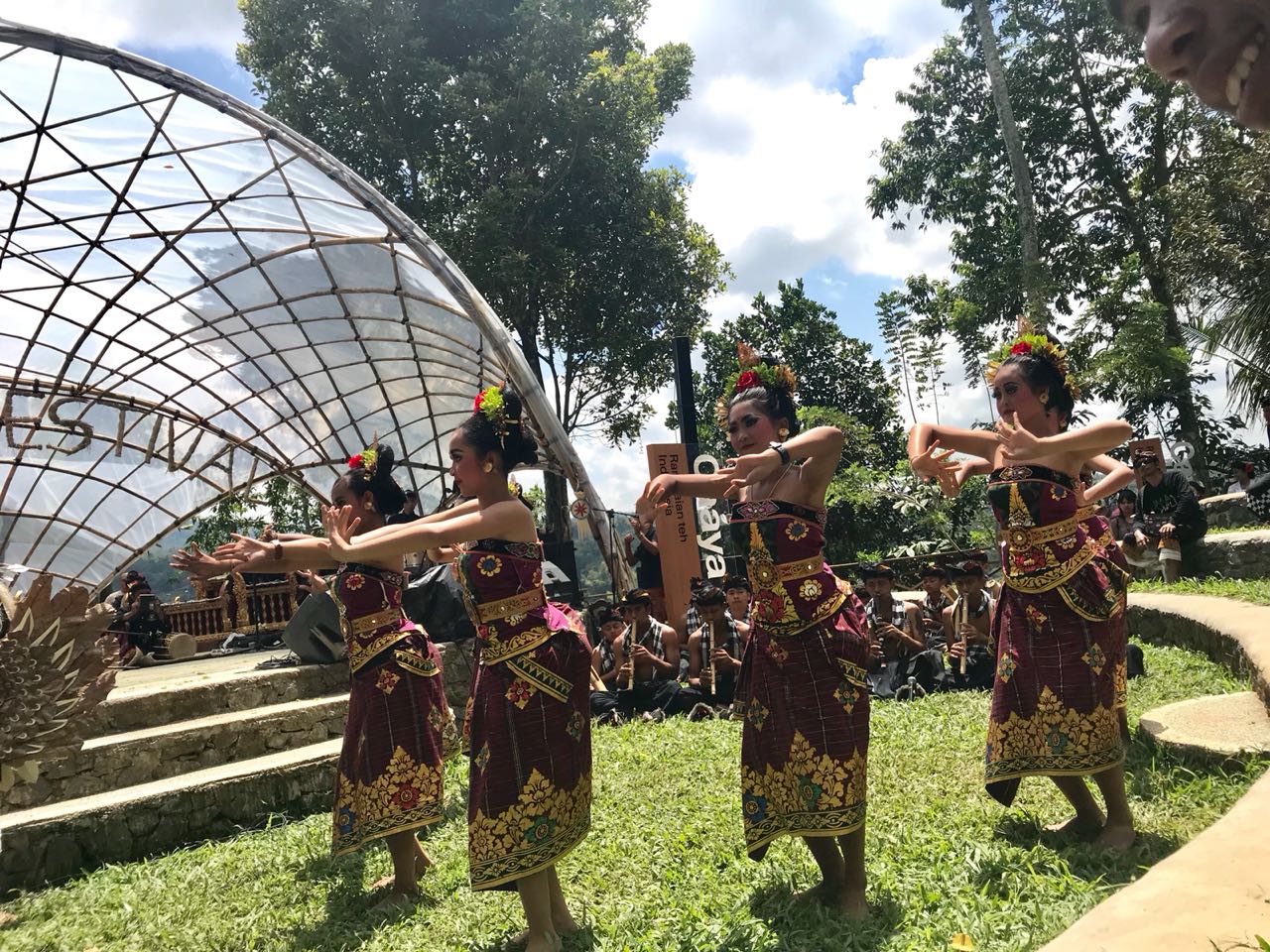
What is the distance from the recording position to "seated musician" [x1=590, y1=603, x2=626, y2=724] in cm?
770

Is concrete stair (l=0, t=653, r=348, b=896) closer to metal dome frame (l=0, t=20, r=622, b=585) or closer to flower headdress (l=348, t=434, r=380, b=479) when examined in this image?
flower headdress (l=348, t=434, r=380, b=479)

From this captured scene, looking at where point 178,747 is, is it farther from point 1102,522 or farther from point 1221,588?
point 1221,588

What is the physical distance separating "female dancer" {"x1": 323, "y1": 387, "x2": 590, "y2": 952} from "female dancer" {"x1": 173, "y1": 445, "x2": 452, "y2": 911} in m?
0.84

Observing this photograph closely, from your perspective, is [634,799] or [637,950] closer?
[637,950]

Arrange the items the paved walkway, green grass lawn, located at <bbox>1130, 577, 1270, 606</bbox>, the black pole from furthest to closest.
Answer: the black pole < green grass lawn, located at <bbox>1130, 577, 1270, 606</bbox> < the paved walkway

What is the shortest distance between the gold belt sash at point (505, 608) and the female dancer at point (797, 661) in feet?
2.44

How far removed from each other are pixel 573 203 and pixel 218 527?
13498mm

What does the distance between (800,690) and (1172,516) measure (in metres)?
7.18

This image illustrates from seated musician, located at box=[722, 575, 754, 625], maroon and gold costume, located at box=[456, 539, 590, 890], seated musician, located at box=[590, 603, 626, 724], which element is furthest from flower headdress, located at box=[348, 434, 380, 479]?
seated musician, located at box=[722, 575, 754, 625]

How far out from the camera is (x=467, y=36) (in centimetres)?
1766

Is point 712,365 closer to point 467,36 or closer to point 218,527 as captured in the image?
point 467,36

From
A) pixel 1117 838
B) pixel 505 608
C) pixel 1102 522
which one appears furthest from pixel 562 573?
pixel 1117 838

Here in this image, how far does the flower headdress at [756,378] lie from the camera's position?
11.4ft

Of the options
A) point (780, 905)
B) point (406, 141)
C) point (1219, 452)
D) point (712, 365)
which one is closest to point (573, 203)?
point (406, 141)
